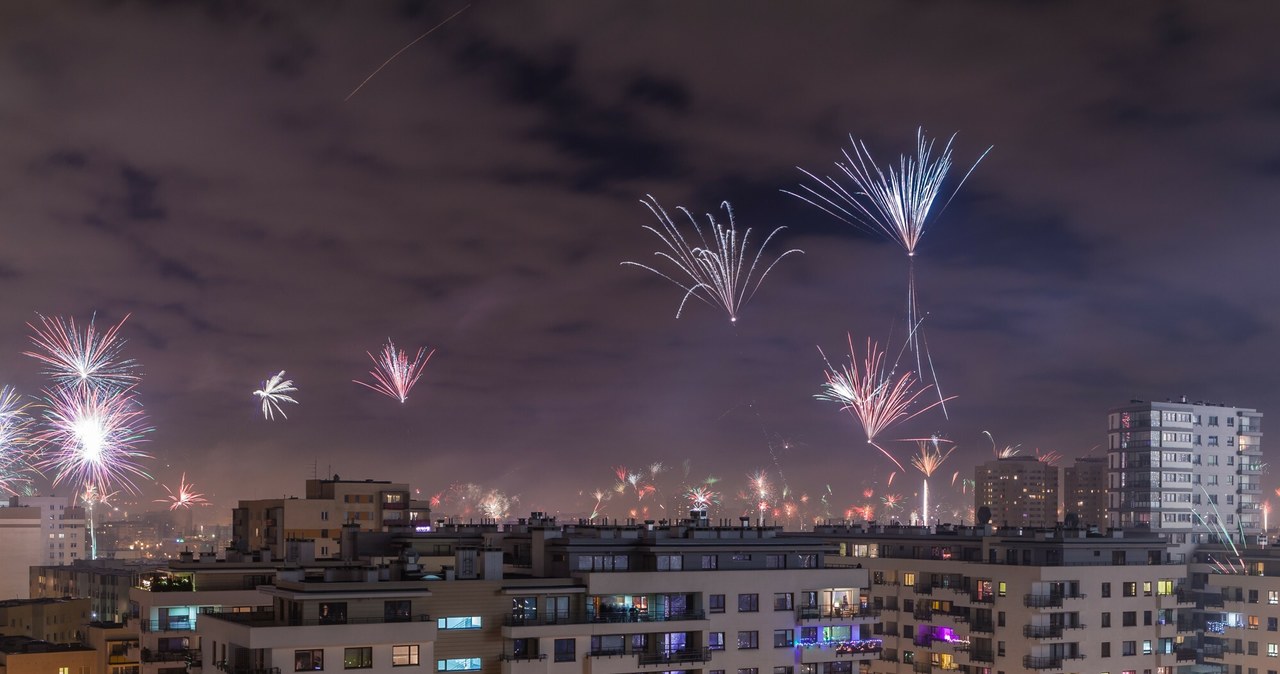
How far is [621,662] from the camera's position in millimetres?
70438

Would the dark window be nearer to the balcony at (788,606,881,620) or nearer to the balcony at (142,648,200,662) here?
the balcony at (142,648,200,662)

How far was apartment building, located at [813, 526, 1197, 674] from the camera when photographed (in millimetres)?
93500

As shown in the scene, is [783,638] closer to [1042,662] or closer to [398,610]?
[398,610]

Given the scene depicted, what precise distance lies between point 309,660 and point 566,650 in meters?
14.4

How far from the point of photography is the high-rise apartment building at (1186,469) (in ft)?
508

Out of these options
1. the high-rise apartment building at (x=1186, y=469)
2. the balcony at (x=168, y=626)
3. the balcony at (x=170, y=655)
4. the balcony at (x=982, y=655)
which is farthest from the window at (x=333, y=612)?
the high-rise apartment building at (x=1186, y=469)

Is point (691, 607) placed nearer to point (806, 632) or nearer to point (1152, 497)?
point (806, 632)

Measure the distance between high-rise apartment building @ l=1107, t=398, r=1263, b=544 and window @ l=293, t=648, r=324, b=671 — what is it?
116m

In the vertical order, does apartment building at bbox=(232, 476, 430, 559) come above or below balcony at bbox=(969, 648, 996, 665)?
above

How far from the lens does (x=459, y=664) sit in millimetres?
66375

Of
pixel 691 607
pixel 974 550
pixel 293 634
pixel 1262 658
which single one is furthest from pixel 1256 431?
pixel 293 634

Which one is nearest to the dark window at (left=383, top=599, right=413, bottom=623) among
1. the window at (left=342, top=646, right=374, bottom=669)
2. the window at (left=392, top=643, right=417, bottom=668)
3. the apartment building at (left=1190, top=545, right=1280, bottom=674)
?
the window at (left=392, top=643, right=417, bottom=668)

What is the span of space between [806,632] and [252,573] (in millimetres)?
37323

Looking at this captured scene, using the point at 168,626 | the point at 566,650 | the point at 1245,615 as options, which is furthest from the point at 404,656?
the point at 1245,615
